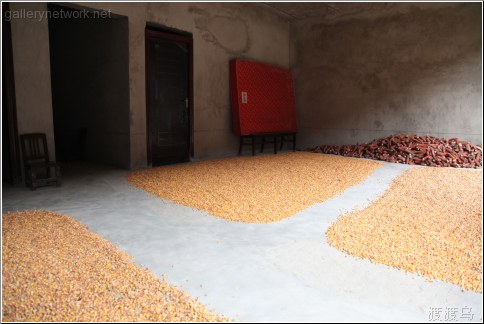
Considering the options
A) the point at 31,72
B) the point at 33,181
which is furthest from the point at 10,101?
the point at 33,181

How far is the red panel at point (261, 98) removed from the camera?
7324mm

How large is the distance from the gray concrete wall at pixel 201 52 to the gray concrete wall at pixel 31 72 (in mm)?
11

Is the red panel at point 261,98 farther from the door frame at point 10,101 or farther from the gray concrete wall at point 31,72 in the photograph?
the door frame at point 10,101

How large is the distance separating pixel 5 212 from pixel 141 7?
3693 millimetres

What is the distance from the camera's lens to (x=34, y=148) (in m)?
4.64

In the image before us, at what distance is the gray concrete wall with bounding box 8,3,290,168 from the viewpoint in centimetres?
461

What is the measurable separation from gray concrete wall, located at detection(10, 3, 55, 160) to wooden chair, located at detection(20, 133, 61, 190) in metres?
0.13

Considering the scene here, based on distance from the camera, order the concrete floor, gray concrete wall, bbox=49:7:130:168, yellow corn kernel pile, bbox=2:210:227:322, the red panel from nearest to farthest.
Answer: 1. yellow corn kernel pile, bbox=2:210:227:322
2. the concrete floor
3. gray concrete wall, bbox=49:7:130:168
4. the red panel

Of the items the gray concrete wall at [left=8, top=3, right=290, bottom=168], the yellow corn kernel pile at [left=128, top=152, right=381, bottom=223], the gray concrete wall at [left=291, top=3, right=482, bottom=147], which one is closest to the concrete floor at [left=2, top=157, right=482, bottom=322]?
the yellow corn kernel pile at [left=128, top=152, right=381, bottom=223]
